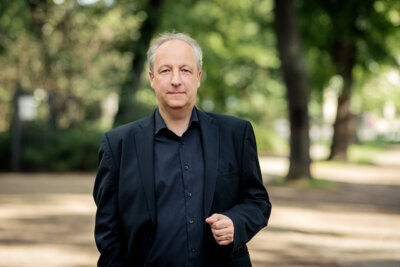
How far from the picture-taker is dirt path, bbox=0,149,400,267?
6.30m

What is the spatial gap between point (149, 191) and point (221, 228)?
36 centimetres

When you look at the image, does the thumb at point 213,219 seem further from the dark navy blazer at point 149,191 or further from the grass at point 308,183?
the grass at point 308,183

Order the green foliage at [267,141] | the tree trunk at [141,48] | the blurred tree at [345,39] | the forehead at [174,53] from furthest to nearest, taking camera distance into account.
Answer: the green foliage at [267,141] → the tree trunk at [141,48] → the blurred tree at [345,39] → the forehead at [174,53]

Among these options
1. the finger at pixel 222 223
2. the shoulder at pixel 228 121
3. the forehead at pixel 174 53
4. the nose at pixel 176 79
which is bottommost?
the finger at pixel 222 223

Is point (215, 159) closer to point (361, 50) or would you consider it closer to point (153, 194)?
point (153, 194)

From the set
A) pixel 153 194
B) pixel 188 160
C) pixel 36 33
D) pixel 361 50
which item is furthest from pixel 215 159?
pixel 361 50

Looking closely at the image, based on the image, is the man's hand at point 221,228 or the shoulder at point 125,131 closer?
the man's hand at point 221,228

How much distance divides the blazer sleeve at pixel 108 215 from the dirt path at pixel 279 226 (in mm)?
3474

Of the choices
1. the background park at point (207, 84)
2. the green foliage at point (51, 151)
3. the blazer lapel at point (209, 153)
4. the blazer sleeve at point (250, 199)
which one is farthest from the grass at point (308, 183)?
the blazer lapel at point (209, 153)

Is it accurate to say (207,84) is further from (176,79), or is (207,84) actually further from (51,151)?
(176,79)

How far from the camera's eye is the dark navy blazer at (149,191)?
249cm

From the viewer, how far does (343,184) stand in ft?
51.1

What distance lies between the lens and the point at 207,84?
3117cm

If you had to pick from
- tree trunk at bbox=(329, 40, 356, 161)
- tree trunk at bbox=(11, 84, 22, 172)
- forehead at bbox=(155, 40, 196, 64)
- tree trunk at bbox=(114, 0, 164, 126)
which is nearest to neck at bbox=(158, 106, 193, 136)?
forehead at bbox=(155, 40, 196, 64)
